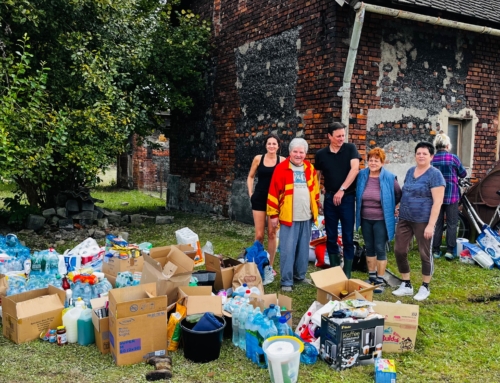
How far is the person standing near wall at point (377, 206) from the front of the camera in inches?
197

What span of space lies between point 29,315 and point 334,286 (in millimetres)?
2823

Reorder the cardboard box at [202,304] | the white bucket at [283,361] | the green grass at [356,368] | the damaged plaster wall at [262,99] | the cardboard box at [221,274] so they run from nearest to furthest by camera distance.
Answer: the white bucket at [283,361] < the green grass at [356,368] < the cardboard box at [202,304] < the cardboard box at [221,274] < the damaged plaster wall at [262,99]

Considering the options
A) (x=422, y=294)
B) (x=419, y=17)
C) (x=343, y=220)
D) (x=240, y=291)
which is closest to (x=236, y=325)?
(x=240, y=291)

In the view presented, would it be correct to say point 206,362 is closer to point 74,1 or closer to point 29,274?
point 29,274

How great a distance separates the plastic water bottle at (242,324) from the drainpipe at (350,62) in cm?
449

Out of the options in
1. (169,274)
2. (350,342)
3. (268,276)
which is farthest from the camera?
(268,276)

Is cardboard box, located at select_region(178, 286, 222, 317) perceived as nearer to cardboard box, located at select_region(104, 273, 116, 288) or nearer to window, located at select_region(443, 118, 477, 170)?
cardboard box, located at select_region(104, 273, 116, 288)

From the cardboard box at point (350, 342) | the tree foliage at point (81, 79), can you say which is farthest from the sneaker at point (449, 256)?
the tree foliage at point (81, 79)

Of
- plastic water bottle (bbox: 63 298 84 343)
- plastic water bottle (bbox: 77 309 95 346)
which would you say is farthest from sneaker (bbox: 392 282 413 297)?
plastic water bottle (bbox: 63 298 84 343)

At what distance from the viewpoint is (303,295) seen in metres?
5.10

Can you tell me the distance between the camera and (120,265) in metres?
4.89

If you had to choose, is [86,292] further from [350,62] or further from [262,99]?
[262,99]

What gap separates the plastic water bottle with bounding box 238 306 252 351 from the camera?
374 cm

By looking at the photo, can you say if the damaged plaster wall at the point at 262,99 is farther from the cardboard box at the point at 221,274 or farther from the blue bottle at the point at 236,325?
the blue bottle at the point at 236,325
